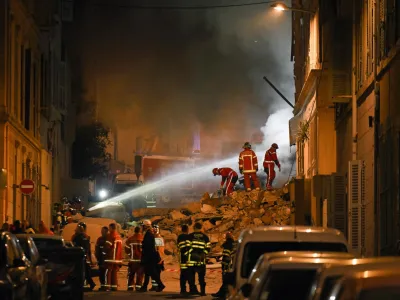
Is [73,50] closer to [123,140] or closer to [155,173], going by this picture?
[155,173]

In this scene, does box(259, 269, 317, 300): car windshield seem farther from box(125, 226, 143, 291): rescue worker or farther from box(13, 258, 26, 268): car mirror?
box(125, 226, 143, 291): rescue worker

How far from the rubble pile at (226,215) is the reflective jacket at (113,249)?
390 inches

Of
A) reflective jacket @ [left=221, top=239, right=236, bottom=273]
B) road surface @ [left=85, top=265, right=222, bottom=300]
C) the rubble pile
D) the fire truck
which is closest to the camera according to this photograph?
road surface @ [left=85, top=265, right=222, bottom=300]

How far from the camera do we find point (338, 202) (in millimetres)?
27562

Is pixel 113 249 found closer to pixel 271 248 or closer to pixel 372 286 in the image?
pixel 271 248

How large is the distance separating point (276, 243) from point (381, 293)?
822cm

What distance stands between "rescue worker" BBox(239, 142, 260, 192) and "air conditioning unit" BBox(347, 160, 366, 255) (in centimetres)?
1534

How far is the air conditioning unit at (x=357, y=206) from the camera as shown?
2372cm

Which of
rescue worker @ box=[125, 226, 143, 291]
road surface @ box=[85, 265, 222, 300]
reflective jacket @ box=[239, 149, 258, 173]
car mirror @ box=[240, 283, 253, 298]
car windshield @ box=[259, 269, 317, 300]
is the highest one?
reflective jacket @ box=[239, 149, 258, 173]

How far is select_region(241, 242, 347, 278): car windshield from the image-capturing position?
13.6m

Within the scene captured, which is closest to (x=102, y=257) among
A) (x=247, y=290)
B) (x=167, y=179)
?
(x=247, y=290)

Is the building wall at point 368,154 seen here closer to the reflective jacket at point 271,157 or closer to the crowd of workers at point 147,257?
the crowd of workers at point 147,257

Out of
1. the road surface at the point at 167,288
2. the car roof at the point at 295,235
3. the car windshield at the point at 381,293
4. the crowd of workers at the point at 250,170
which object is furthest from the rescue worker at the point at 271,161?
the car windshield at the point at 381,293

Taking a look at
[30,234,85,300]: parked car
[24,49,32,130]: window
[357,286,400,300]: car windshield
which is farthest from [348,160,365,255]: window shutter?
[24,49,32,130]: window
